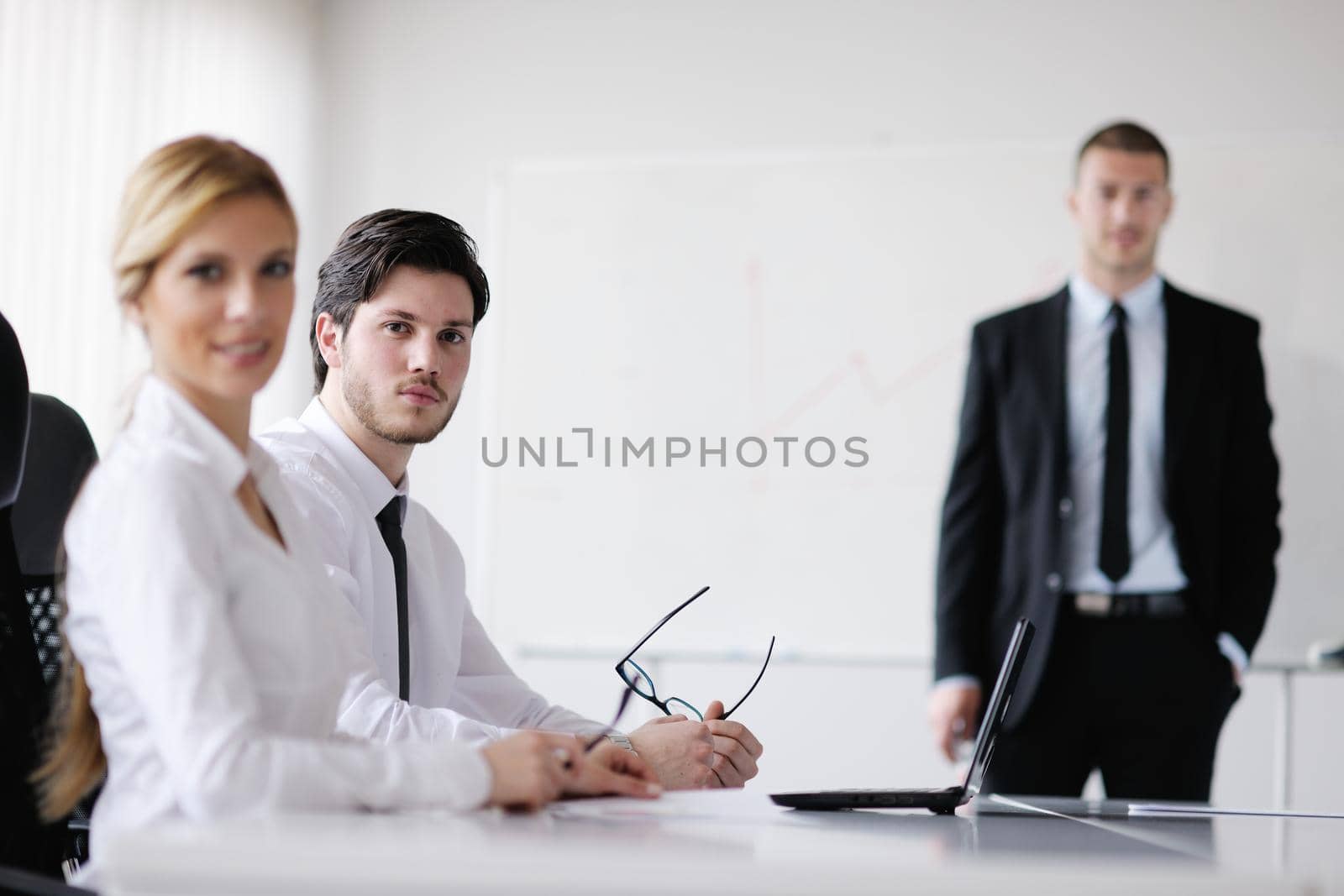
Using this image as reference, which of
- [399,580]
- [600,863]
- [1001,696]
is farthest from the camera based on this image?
[399,580]

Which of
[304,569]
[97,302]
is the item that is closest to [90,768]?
[304,569]

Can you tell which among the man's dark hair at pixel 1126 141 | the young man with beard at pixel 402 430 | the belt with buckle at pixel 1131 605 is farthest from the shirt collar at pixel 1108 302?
the young man with beard at pixel 402 430

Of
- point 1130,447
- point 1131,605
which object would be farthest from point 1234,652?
point 1130,447

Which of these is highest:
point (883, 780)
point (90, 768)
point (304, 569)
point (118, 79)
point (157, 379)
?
point (118, 79)

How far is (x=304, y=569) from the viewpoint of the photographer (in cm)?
110

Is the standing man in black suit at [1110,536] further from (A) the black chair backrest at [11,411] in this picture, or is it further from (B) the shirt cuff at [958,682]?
(A) the black chair backrest at [11,411]

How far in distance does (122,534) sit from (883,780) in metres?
2.91

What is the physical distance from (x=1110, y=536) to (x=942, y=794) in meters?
1.46

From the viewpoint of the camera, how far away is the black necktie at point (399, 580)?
5.49 ft

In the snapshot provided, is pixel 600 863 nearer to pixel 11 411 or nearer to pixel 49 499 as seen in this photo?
pixel 11 411

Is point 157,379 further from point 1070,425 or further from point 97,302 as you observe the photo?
point 97,302

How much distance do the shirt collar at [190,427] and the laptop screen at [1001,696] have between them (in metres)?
0.73

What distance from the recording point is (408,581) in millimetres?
1778

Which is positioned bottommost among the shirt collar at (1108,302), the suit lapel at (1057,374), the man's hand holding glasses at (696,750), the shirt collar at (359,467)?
the man's hand holding glasses at (696,750)
